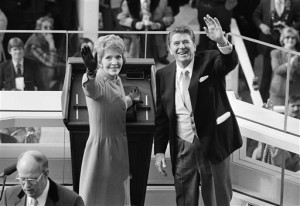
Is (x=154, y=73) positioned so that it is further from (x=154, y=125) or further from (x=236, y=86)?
(x=236, y=86)

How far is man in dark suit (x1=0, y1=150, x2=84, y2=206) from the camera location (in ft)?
28.6

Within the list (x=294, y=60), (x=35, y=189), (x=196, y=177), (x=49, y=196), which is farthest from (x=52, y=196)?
(x=294, y=60)

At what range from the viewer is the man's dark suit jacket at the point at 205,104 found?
1022 cm

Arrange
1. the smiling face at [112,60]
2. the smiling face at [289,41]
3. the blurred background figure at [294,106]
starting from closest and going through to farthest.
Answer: the smiling face at [112,60], the blurred background figure at [294,106], the smiling face at [289,41]

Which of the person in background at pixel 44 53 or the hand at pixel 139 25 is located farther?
the hand at pixel 139 25

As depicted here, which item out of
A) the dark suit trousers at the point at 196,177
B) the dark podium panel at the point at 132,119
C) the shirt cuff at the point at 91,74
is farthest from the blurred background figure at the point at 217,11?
the shirt cuff at the point at 91,74

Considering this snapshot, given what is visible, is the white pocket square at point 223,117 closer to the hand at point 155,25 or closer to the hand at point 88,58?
the hand at point 88,58

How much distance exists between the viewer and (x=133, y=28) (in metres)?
14.4

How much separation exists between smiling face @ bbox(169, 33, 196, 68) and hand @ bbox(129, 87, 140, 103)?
18.8 inches

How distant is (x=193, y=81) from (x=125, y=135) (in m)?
0.61

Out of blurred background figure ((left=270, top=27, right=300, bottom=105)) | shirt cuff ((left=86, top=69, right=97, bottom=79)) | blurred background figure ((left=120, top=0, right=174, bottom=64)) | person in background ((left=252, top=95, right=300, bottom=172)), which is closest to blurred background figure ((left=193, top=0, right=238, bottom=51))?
blurred background figure ((left=120, top=0, right=174, bottom=64))

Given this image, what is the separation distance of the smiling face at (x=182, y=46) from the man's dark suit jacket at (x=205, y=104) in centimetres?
12

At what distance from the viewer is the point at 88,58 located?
380 inches

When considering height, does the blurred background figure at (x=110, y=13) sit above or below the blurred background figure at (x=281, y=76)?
above
